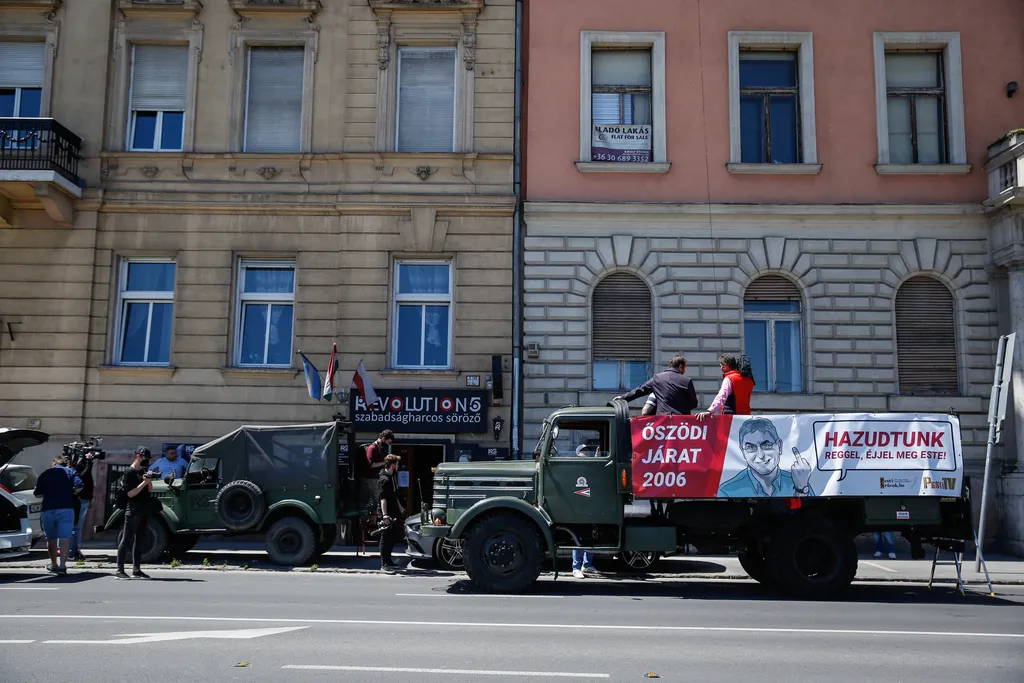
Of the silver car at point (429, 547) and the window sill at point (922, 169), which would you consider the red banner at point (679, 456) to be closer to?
the silver car at point (429, 547)

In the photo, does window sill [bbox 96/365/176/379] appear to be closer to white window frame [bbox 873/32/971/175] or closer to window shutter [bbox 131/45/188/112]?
window shutter [bbox 131/45/188/112]

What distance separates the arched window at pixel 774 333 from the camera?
17.1m

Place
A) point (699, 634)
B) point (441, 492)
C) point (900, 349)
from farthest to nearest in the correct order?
point (900, 349) < point (441, 492) < point (699, 634)

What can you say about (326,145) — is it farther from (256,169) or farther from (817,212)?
(817,212)

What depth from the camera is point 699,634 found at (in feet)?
25.9

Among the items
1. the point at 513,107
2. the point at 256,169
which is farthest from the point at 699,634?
the point at 256,169

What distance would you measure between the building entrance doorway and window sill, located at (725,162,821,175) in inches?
315

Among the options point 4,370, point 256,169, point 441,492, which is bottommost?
point 441,492

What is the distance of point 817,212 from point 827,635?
11.0 m

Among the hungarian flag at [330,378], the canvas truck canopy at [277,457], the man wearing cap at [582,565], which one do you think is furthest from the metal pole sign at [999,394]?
the hungarian flag at [330,378]

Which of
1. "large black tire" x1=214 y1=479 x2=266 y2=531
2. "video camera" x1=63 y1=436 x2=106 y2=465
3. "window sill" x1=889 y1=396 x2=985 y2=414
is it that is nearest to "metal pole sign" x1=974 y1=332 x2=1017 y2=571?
"window sill" x1=889 y1=396 x2=985 y2=414

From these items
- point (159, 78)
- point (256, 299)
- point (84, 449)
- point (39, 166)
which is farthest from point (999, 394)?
point (39, 166)

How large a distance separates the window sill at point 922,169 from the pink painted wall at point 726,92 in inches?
4.3

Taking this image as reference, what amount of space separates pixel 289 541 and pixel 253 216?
722 centimetres
